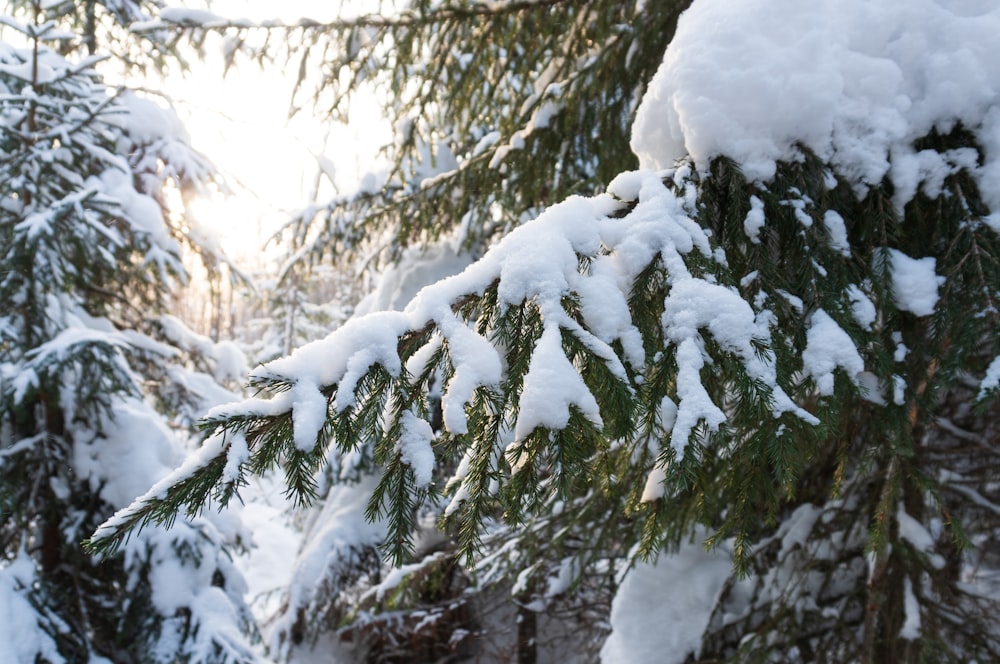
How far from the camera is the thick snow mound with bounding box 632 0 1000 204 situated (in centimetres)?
152

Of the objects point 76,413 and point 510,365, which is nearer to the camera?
point 510,365

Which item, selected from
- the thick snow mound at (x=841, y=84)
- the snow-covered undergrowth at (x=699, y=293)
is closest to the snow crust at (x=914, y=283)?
the snow-covered undergrowth at (x=699, y=293)

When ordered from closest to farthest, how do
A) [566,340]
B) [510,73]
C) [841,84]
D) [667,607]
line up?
1. [566,340]
2. [841,84]
3. [667,607]
4. [510,73]

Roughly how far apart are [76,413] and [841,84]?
4542mm

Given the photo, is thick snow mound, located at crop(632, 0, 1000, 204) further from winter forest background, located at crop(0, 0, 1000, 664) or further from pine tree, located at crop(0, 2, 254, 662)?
pine tree, located at crop(0, 2, 254, 662)

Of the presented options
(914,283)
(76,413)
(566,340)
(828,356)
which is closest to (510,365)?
(566,340)

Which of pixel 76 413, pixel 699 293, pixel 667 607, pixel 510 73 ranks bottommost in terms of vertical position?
pixel 667 607

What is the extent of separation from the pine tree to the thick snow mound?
3512 mm

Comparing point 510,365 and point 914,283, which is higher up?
point 914,283

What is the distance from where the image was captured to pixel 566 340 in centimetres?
112

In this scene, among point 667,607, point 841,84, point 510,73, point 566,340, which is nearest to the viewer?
point 566,340

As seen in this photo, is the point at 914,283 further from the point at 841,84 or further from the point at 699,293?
the point at 699,293

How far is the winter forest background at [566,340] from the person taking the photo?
3.62 ft

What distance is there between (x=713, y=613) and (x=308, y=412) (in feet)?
9.15
